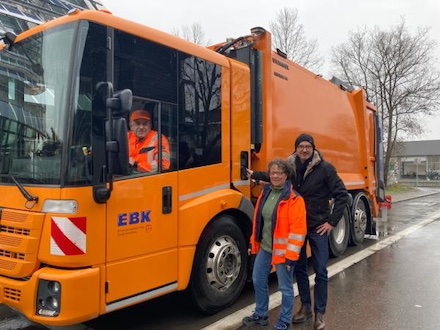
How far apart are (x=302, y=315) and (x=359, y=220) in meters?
4.38

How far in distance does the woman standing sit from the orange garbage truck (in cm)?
57

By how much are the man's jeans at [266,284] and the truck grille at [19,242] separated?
1983 mm

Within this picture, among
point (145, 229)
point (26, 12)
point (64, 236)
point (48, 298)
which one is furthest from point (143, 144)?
point (26, 12)

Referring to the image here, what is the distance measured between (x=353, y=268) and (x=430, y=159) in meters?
83.2

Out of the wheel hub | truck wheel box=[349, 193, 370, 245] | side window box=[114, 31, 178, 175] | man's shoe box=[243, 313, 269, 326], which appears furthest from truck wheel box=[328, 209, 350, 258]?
side window box=[114, 31, 178, 175]

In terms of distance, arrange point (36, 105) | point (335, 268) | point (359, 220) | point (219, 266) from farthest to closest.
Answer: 1. point (359, 220)
2. point (335, 268)
3. point (219, 266)
4. point (36, 105)

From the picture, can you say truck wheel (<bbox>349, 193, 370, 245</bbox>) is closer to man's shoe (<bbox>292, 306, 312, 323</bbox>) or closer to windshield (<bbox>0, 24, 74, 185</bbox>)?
man's shoe (<bbox>292, 306, 312, 323</bbox>)

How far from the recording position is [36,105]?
11.2 ft

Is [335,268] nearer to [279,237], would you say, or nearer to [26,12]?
[279,237]

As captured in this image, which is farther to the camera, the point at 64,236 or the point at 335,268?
the point at 335,268

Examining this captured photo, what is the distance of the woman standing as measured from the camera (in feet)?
12.2

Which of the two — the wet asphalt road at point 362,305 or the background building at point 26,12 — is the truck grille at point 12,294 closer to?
the wet asphalt road at point 362,305

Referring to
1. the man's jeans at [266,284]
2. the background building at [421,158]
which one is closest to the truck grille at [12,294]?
the man's jeans at [266,284]

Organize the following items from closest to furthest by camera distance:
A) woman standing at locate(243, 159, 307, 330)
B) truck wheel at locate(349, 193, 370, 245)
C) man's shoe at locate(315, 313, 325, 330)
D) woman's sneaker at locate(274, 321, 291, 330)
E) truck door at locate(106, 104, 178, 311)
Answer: truck door at locate(106, 104, 178, 311)
woman standing at locate(243, 159, 307, 330)
woman's sneaker at locate(274, 321, 291, 330)
man's shoe at locate(315, 313, 325, 330)
truck wheel at locate(349, 193, 370, 245)
